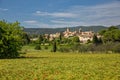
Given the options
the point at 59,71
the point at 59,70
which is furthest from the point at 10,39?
the point at 59,71

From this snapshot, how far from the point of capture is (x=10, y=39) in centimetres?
5900

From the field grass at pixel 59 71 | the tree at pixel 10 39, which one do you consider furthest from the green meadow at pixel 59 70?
the tree at pixel 10 39

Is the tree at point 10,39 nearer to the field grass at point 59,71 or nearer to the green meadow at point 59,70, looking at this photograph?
the green meadow at point 59,70

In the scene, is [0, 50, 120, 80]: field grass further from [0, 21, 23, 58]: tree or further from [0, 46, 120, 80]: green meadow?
[0, 21, 23, 58]: tree

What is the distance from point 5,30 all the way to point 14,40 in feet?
8.60

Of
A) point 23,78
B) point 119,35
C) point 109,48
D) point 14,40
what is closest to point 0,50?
point 14,40

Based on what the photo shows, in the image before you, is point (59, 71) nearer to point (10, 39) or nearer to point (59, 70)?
point (59, 70)

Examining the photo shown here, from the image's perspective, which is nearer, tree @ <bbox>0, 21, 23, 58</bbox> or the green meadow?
the green meadow

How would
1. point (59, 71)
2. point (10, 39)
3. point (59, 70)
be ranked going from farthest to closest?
point (10, 39), point (59, 70), point (59, 71)

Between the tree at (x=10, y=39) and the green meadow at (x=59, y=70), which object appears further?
the tree at (x=10, y=39)

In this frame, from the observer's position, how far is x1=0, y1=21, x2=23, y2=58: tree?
5816 cm

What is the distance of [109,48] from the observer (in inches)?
4513

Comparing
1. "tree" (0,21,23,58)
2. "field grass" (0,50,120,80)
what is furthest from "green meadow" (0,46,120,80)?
"tree" (0,21,23,58)

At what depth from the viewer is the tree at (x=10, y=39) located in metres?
58.2
